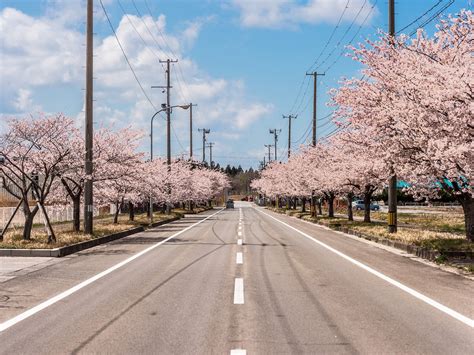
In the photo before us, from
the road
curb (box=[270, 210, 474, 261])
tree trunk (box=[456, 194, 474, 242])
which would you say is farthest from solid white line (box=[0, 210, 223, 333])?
tree trunk (box=[456, 194, 474, 242])

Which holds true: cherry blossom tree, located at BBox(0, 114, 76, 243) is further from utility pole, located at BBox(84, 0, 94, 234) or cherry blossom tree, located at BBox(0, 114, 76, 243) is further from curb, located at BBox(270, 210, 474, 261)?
curb, located at BBox(270, 210, 474, 261)

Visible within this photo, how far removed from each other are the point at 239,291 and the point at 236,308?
1.36 m

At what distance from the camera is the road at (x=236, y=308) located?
5590 millimetres

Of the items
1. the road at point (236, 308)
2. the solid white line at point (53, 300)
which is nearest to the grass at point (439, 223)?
the road at point (236, 308)

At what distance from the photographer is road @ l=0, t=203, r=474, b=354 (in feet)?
18.3

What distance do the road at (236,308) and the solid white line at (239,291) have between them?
0.04 meters

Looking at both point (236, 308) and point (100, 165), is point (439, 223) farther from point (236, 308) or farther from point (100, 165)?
point (236, 308)

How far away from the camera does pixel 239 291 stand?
8.69 m

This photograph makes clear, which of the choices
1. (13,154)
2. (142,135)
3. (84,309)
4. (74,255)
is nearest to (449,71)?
(84,309)

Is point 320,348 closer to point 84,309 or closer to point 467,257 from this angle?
point 84,309

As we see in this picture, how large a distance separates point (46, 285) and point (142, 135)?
2077 centimetres

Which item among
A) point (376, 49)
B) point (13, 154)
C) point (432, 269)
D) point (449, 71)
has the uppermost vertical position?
point (376, 49)

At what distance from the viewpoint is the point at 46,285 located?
956cm

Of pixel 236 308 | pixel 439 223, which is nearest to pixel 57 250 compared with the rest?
pixel 236 308
